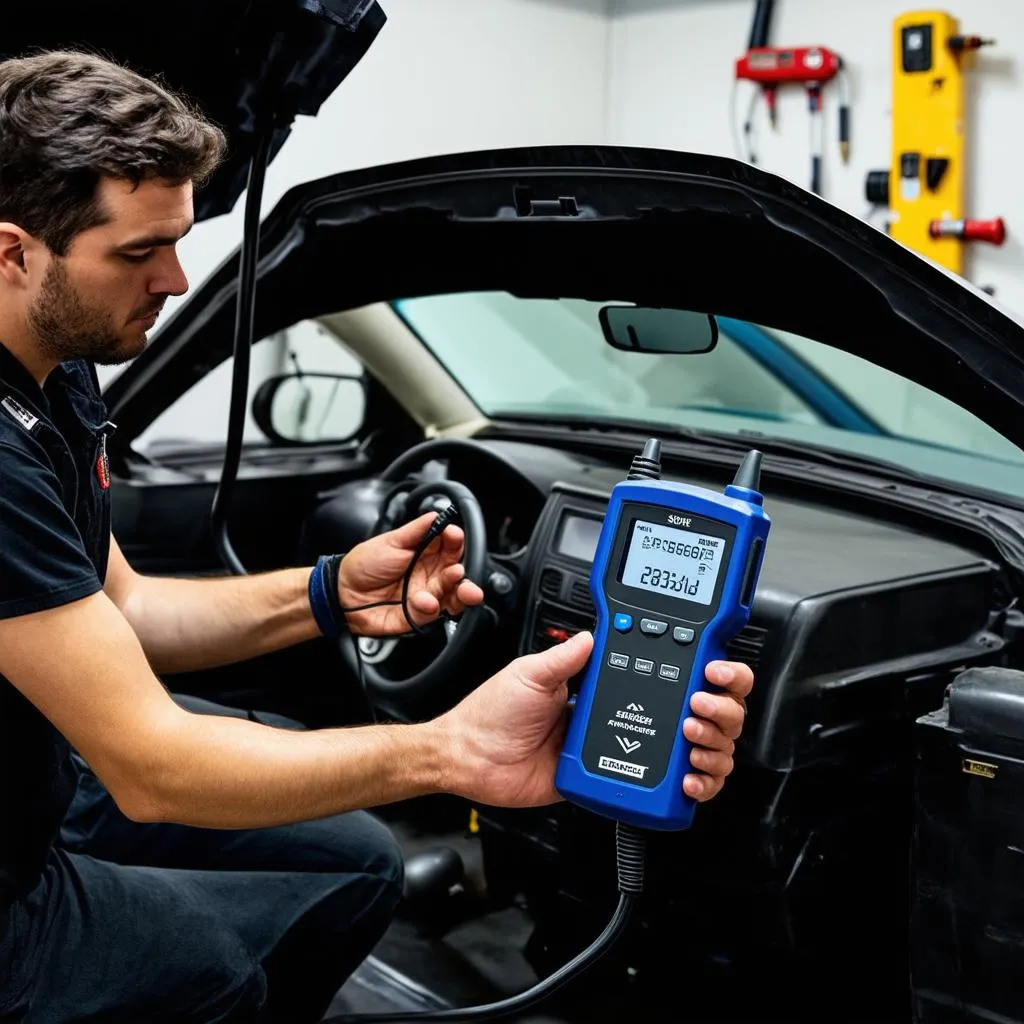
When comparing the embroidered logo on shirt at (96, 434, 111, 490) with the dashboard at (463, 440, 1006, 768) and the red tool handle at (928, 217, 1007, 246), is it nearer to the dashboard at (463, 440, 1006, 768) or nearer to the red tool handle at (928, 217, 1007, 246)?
the dashboard at (463, 440, 1006, 768)

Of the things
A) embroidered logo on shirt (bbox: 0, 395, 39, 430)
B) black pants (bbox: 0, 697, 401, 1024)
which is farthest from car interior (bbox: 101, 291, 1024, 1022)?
embroidered logo on shirt (bbox: 0, 395, 39, 430)

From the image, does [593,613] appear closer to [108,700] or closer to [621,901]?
[621,901]

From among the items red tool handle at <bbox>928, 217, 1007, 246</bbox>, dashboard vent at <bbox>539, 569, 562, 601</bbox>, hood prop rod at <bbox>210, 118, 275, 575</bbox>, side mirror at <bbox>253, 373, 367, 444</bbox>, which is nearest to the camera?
hood prop rod at <bbox>210, 118, 275, 575</bbox>

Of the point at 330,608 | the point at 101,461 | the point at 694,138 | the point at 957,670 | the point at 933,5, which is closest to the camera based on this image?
the point at 101,461

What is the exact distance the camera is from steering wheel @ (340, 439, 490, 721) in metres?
2.11

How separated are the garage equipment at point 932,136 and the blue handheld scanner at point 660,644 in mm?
3981

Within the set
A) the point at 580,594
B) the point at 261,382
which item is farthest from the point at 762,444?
the point at 261,382

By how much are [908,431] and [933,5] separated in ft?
10.7

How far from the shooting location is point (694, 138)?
6.15 m

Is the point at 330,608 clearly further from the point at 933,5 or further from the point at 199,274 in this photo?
the point at 933,5

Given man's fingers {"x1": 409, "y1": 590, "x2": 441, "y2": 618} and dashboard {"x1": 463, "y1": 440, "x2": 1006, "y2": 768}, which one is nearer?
man's fingers {"x1": 409, "y1": 590, "x2": 441, "y2": 618}

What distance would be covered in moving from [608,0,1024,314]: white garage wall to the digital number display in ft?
12.3

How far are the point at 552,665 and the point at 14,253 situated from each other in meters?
0.68

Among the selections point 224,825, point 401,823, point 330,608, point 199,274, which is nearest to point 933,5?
point 199,274
